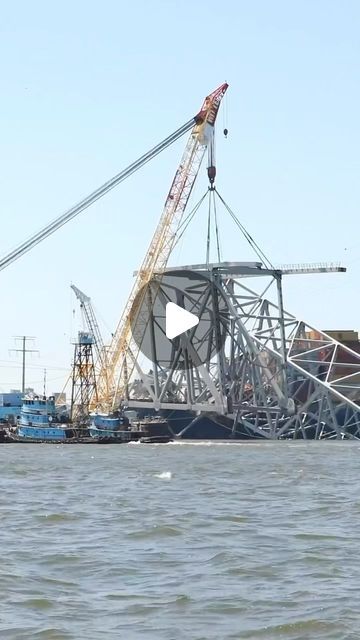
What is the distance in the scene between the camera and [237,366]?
136 metres

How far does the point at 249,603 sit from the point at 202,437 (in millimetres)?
116512

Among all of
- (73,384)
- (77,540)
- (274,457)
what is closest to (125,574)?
(77,540)

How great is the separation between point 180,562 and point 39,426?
93.0m

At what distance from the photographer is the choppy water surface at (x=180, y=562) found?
18812mm

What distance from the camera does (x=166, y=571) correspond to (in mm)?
23359

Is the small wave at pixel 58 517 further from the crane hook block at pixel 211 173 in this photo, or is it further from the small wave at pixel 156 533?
the crane hook block at pixel 211 173

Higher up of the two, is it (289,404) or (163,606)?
(289,404)

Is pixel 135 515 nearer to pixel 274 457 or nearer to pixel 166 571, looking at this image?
pixel 166 571

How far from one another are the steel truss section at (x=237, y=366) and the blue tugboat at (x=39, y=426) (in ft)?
53.5

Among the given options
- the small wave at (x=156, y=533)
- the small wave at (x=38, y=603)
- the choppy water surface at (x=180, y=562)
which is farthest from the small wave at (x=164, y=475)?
the small wave at (x=38, y=603)

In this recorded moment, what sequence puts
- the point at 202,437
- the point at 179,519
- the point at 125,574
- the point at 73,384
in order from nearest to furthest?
1. the point at 125,574
2. the point at 179,519
3. the point at 73,384
4. the point at 202,437

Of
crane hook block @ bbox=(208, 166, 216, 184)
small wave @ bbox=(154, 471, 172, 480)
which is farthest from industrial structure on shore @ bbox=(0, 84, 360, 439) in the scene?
small wave @ bbox=(154, 471, 172, 480)

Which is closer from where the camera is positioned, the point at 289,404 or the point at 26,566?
the point at 26,566

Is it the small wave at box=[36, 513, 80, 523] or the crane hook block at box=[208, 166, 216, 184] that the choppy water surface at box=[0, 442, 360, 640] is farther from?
the crane hook block at box=[208, 166, 216, 184]
